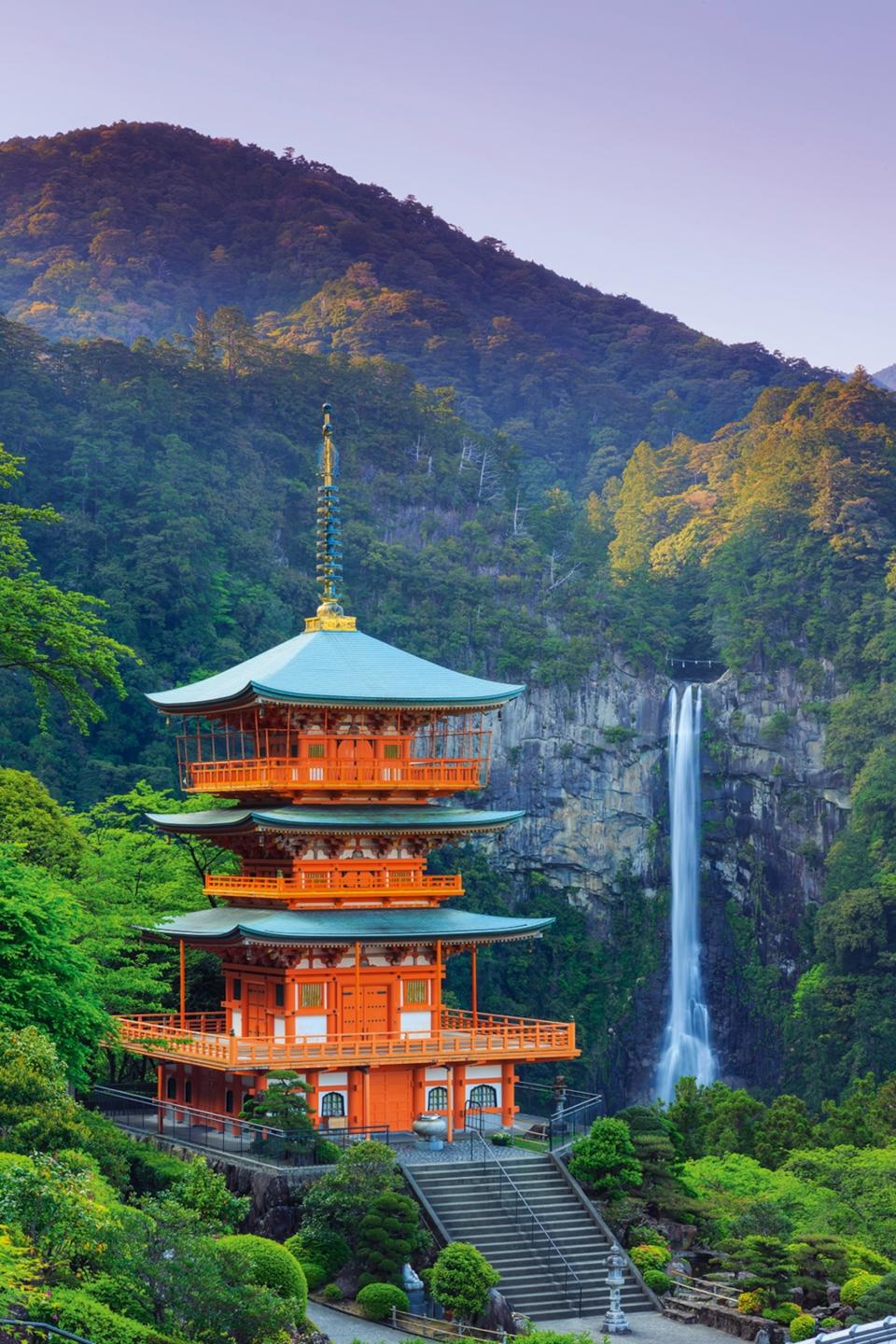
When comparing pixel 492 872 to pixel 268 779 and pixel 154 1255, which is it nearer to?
pixel 268 779

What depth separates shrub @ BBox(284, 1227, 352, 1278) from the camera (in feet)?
88.3

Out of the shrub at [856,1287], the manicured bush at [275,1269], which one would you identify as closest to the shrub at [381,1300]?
the manicured bush at [275,1269]

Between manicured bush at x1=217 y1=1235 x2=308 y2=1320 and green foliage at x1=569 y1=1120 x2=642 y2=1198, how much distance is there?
757 cm

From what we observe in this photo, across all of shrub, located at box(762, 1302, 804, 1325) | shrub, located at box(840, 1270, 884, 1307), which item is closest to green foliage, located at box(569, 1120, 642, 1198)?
shrub, located at box(762, 1302, 804, 1325)

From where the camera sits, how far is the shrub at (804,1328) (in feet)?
84.9

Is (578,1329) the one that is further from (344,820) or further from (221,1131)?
(344,820)

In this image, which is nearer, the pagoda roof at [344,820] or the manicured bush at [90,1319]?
A: the manicured bush at [90,1319]

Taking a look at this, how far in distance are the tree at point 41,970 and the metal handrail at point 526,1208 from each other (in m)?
7.02

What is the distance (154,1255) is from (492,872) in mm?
51757

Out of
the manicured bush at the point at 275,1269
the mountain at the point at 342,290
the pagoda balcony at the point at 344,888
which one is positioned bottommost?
the manicured bush at the point at 275,1269

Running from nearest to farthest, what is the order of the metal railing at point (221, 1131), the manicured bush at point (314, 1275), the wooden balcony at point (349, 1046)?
the manicured bush at point (314, 1275) → the metal railing at point (221, 1131) → the wooden balcony at point (349, 1046)

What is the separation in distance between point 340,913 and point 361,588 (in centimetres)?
4489

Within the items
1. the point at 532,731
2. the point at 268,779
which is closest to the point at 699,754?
the point at 532,731

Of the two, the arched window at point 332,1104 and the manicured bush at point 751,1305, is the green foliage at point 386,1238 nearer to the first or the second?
the arched window at point 332,1104
